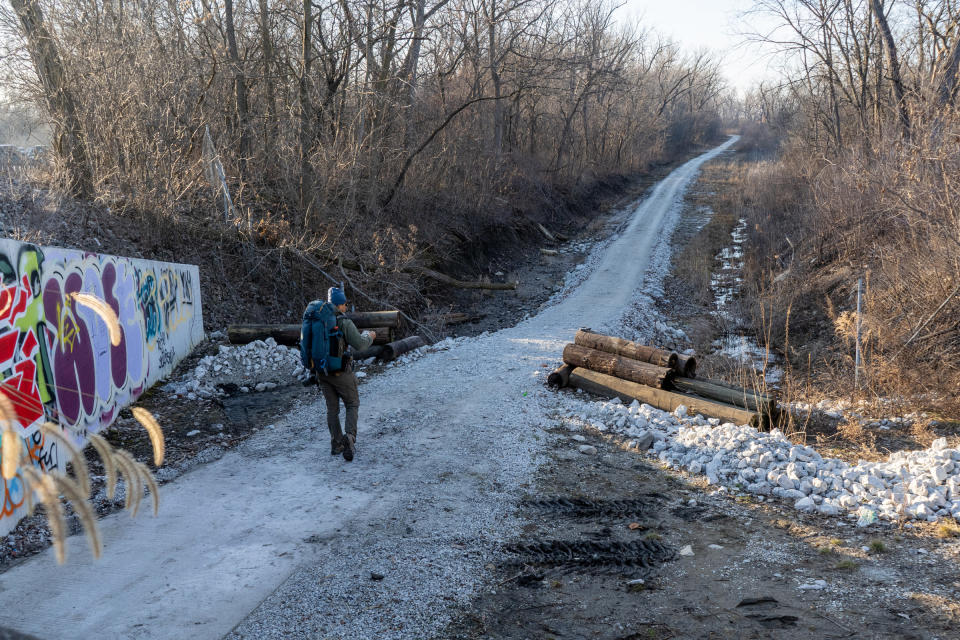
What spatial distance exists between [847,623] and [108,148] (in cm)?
1532

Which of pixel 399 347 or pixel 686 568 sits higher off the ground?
pixel 399 347

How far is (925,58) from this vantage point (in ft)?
56.7

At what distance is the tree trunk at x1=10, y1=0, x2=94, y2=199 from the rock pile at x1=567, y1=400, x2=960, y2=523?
12766 mm

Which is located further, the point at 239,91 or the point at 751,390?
the point at 239,91

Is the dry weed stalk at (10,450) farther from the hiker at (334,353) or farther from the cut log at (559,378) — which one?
the cut log at (559,378)

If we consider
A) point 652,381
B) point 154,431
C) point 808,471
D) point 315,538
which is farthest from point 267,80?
point 154,431

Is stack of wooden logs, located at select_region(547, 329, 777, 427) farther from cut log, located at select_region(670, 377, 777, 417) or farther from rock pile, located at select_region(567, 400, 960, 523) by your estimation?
rock pile, located at select_region(567, 400, 960, 523)

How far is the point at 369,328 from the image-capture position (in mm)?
12711

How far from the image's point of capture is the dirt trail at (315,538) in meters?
4.21

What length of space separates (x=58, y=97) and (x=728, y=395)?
1461cm

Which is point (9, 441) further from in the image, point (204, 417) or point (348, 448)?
point (204, 417)

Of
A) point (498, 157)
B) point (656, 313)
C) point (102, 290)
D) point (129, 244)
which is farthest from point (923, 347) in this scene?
point (498, 157)

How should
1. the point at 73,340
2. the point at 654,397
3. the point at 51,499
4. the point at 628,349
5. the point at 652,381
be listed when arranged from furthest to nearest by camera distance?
the point at 628,349, the point at 652,381, the point at 654,397, the point at 73,340, the point at 51,499

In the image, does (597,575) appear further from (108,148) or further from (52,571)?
(108,148)
